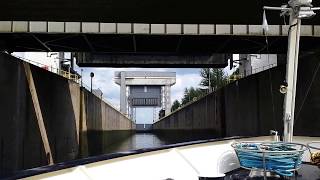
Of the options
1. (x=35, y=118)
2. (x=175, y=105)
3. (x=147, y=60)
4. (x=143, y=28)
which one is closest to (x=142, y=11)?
(x=143, y=28)

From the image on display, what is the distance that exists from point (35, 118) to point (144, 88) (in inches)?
3904

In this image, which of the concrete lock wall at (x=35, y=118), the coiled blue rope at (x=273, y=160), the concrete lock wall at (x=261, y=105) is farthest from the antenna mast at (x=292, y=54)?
the concrete lock wall at (x=35, y=118)

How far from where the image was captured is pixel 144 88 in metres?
124

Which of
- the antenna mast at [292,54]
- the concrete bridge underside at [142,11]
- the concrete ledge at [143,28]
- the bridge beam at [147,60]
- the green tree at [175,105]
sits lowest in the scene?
the green tree at [175,105]

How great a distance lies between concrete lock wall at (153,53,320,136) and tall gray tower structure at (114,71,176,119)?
176 ft

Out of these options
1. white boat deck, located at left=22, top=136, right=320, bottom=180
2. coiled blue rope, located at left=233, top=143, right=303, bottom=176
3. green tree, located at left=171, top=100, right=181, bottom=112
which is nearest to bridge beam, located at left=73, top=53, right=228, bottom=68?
white boat deck, located at left=22, top=136, right=320, bottom=180

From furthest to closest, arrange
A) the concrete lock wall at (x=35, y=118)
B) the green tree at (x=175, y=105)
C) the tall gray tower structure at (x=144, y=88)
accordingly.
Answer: the green tree at (x=175, y=105), the tall gray tower structure at (x=144, y=88), the concrete lock wall at (x=35, y=118)

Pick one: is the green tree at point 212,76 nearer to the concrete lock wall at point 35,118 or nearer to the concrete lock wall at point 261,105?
the concrete lock wall at point 261,105

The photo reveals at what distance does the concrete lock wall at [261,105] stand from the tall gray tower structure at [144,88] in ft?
176

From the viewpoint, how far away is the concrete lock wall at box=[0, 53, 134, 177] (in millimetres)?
21328

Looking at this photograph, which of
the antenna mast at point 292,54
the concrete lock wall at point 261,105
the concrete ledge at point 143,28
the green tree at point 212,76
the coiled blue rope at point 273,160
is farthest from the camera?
the green tree at point 212,76

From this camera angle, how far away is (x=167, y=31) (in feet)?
103

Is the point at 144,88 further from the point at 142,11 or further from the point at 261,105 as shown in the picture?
the point at 142,11

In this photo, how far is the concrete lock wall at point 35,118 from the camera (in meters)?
21.3
